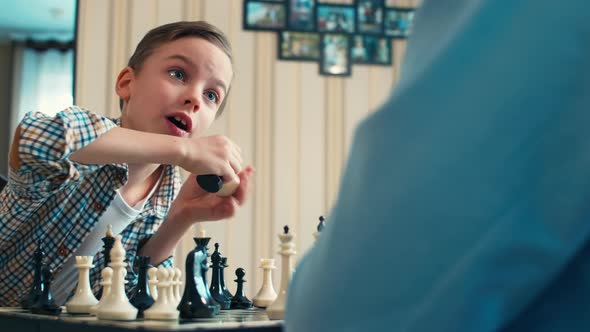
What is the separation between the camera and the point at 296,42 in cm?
342

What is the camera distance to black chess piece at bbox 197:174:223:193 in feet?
4.23

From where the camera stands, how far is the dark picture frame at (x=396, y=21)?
11.6 feet

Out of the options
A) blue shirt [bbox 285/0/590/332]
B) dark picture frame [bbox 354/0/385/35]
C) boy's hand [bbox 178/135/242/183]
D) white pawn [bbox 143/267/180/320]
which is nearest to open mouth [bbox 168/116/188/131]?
boy's hand [bbox 178/135/242/183]

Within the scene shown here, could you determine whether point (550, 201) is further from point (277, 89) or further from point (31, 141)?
point (277, 89)

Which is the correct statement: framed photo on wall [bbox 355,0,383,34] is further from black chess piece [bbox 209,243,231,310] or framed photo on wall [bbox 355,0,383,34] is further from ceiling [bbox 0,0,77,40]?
black chess piece [bbox 209,243,231,310]

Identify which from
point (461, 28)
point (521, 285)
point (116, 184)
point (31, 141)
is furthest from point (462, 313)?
point (116, 184)

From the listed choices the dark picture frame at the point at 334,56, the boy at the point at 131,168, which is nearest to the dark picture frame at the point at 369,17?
the dark picture frame at the point at 334,56

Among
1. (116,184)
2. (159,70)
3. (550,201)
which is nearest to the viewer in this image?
(550,201)

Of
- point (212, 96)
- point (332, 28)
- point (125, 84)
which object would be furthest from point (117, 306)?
point (332, 28)

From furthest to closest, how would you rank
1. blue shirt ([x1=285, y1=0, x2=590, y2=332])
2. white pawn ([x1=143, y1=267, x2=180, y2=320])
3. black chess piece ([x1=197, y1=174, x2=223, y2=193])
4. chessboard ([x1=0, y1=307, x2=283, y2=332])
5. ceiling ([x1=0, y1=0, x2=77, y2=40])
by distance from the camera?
ceiling ([x1=0, y1=0, x2=77, y2=40])
black chess piece ([x1=197, y1=174, x2=223, y2=193])
white pawn ([x1=143, y1=267, x2=180, y2=320])
chessboard ([x1=0, y1=307, x2=283, y2=332])
blue shirt ([x1=285, y1=0, x2=590, y2=332])

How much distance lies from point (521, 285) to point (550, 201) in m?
0.05

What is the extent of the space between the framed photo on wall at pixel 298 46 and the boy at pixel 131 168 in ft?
5.29

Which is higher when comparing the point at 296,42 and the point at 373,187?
the point at 296,42

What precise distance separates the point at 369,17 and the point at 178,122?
2098 millimetres
